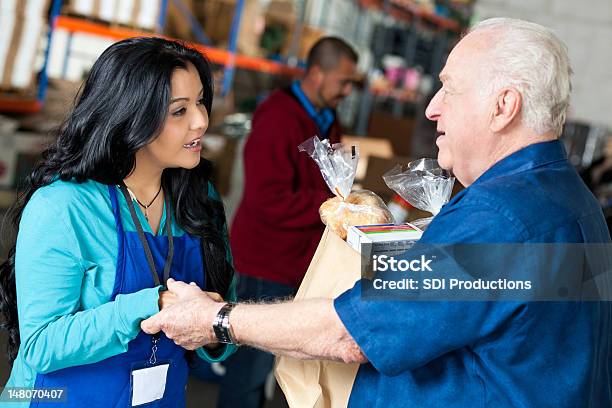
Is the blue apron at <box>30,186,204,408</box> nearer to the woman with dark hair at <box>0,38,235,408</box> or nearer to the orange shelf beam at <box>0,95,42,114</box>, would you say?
the woman with dark hair at <box>0,38,235,408</box>

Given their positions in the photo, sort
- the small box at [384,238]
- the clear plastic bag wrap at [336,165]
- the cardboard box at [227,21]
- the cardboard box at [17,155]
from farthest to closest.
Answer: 1. the cardboard box at [227,21]
2. the cardboard box at [17,155]
3. the clear plastic bag wrap at [336,165]
4. the small box at [384,238]

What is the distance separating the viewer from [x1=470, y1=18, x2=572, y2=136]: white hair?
135cm

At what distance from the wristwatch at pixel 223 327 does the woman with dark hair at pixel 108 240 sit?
16 cm

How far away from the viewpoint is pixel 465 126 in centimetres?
142

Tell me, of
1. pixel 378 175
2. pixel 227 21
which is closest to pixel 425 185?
pixel 378 175

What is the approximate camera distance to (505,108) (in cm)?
137

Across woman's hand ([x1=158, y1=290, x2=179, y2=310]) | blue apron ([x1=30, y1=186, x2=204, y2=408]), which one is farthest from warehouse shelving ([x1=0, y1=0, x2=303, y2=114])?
woman's hand ([x1=158, y1=290, x2=179, y2=310])

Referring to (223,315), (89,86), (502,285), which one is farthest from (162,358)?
(502,285)

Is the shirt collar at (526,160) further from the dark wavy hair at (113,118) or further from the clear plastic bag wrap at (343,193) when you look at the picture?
the dark wavy hair at (113,118)

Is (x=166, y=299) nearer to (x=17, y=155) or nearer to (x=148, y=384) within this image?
(x=148, y=384)

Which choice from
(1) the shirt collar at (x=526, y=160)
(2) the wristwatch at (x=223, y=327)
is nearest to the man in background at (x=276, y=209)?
(2) the wristwatch at (x=223, y=327)

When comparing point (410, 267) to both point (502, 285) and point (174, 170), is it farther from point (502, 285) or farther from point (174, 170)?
point (174, 170)

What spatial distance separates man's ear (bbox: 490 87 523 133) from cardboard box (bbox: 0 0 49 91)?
5077mm

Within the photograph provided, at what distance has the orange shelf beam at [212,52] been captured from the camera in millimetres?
6281
